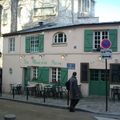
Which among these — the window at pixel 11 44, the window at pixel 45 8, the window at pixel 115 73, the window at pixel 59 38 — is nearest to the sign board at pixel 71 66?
the window at pixel 59 38

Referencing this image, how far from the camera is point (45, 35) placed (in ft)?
90.0

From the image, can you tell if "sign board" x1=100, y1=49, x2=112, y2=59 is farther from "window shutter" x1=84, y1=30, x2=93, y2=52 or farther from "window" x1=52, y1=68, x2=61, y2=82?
"window" x1=52, y1=68, x2=61, y2=82

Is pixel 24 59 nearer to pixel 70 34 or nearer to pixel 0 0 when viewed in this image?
pixel 70 34

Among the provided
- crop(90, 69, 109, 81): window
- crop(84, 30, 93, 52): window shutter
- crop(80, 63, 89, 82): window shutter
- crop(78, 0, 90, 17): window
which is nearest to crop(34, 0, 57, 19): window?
crop(78, 0, 90, 17): window

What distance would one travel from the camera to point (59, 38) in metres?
26.6

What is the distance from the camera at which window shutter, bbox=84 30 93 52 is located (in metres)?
24.5

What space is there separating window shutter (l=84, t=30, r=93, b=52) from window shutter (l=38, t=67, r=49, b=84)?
389 cm

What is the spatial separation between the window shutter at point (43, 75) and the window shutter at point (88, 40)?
3894mm

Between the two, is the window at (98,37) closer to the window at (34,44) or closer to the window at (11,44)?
the window at (34,44)

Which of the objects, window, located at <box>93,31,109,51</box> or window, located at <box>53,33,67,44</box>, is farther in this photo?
window, located at <box>53,33,67,44</box>

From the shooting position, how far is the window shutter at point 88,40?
2445 centimetres

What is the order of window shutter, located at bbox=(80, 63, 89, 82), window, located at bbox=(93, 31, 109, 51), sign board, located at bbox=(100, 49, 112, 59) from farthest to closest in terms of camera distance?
window shutter, located at bbox=(80, 63, 89, 82) → window, located at bbox=(93, 31, 109, 51) → sign board, located at bbox=(100, 49, 112, 59)

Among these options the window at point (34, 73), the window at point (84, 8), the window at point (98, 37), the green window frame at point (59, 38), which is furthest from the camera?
the window at point (84, 8)

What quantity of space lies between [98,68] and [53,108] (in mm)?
6137
